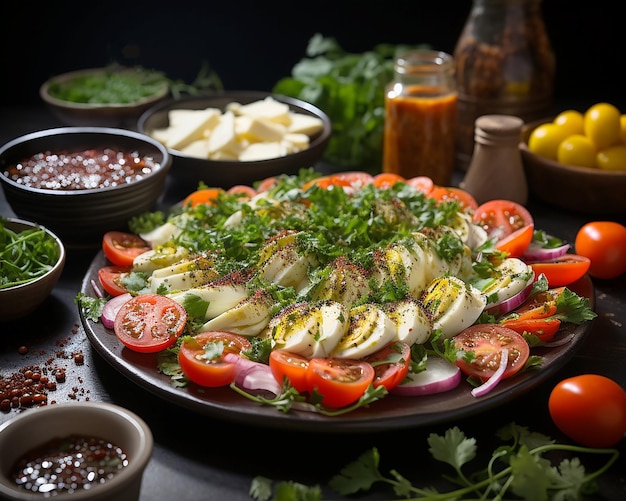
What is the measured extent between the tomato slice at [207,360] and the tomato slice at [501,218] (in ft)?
4.69

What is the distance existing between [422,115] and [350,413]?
2243 millimetres

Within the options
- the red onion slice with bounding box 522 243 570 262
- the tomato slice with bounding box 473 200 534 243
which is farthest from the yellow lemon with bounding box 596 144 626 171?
the red onion slice with bounding box 522 243 570 262

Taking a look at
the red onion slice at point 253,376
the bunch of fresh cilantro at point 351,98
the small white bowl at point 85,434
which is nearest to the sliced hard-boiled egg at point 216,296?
the red onion slice at point 253,376

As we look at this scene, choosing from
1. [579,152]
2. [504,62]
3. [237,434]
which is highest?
[504,62]

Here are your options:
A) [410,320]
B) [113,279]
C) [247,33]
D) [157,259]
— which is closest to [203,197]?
[157,259]

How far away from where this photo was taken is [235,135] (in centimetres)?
445

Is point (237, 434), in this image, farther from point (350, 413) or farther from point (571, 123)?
point (571, 123)

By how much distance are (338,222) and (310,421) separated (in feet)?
3.68

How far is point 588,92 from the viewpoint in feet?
19.7

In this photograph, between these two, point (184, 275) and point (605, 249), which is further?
point (605, 249)

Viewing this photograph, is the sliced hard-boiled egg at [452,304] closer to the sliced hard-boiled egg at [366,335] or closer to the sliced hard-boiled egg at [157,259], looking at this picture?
the sliced hard-boiled egg at [366,335]

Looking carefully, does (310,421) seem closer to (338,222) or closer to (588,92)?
(338,222)

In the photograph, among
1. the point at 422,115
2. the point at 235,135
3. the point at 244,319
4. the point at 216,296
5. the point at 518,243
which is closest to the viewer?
the point at 244,319

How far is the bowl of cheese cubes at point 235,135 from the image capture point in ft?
13.9
